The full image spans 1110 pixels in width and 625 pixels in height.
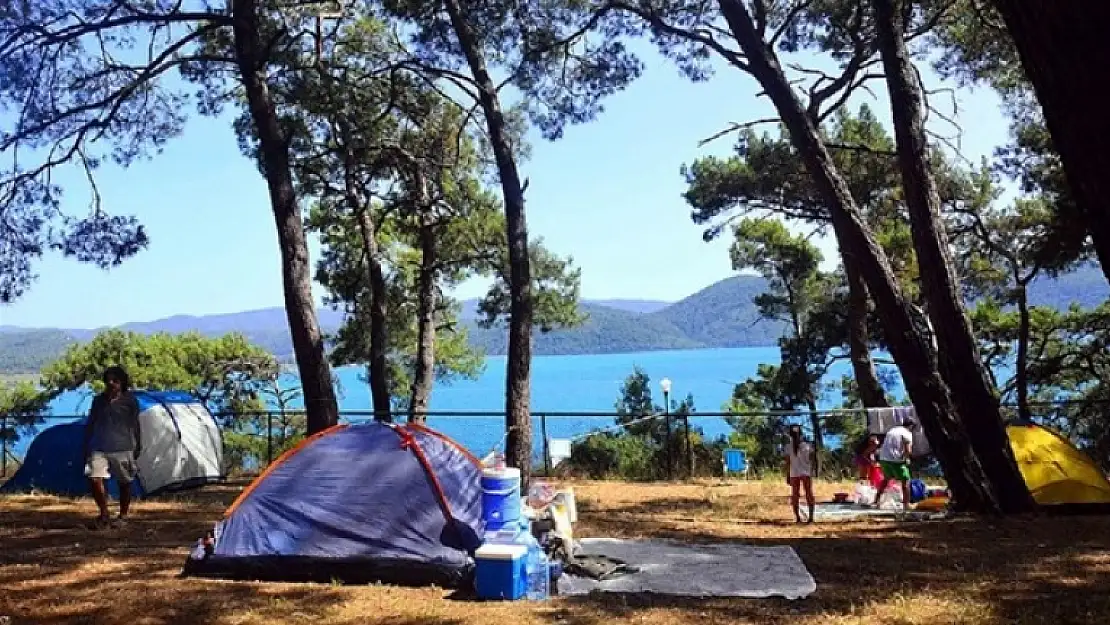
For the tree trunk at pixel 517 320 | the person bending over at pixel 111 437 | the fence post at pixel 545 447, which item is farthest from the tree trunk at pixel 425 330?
the person bending over at pixel 111 437

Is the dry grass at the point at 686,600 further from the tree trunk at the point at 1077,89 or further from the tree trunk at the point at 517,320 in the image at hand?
the tree trunk at the point at 1077,89

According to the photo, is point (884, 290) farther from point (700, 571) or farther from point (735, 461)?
point (735, 461)

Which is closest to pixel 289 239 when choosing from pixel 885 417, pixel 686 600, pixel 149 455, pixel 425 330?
pixel 149 455

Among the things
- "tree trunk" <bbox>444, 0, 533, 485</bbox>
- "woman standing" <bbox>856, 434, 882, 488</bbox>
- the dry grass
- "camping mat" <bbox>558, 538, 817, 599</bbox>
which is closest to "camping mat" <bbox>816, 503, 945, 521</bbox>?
the dry grass

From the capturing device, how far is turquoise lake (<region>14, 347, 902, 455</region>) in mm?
15984

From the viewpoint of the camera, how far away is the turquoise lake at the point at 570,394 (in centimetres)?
1598

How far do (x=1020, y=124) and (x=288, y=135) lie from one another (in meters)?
A: 11.9

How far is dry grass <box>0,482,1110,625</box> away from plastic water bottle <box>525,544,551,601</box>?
20cm

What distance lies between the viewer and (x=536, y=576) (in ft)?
16.8

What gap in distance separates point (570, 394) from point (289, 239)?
6961 centimetres

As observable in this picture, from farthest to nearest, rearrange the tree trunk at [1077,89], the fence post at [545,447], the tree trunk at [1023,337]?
the tree trunk at [1023,337] < the fence post at [545,447] < the tree trunk at [1077,89]

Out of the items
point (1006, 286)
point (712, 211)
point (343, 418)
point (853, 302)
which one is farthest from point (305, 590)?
point (1006, 286)

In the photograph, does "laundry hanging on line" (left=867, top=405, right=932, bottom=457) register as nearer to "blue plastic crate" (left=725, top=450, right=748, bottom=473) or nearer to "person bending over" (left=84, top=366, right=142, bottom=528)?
"blue plastic crate" (left=725, top=450, right=748, bottom=473)

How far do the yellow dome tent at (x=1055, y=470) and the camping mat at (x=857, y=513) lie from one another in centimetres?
126
